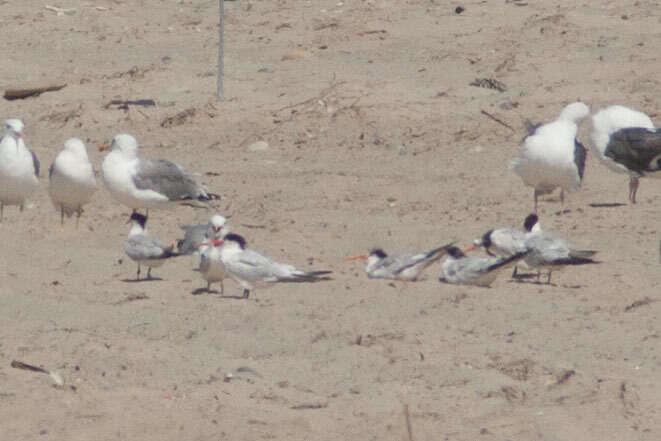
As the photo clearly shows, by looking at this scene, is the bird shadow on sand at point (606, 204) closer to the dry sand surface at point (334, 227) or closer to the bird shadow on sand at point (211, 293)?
the dry sand surface at point (334, 227)

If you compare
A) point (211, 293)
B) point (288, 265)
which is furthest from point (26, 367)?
point (288, 265)

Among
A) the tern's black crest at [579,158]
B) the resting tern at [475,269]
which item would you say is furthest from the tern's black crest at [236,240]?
the tern's black crest at [579,158]

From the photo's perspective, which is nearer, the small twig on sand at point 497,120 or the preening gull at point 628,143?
the preening gull at point 628,143

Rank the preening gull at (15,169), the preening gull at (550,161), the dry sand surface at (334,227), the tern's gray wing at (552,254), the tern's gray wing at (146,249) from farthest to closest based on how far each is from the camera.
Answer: the preening gull at (15,169), the preening gull at (550,161), the tern's gray wing at (146,249), the tern's gray wing at (552,254), the dry sand surface at (334,227)

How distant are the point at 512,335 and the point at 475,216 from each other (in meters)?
3.14

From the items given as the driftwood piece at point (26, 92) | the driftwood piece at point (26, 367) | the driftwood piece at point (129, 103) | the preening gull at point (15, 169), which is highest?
the driftwood piece at point (26, 367)

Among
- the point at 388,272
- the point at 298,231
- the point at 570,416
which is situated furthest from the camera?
the point at 298,231

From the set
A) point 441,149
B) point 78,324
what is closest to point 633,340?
point 78,324

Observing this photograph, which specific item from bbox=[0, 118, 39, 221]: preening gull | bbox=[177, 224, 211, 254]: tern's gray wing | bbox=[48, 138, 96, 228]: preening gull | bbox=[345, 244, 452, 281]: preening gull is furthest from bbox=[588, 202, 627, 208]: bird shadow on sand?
bbox=[0, 118, 39, 221]: preening gull

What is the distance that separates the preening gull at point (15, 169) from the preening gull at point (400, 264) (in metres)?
3.43

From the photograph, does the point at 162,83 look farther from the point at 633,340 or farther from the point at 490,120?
the point at 633,340

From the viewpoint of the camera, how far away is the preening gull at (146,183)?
39.9 ft

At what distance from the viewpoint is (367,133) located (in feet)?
47.2

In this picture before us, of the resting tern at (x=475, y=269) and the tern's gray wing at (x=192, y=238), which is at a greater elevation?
the resting tern at (x=475, y=269)
